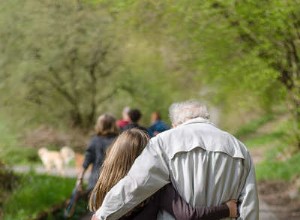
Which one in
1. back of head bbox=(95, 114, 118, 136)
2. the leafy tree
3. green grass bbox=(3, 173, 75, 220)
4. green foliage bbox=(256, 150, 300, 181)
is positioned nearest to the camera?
back of head bbox=(95, 114, 118, 136)

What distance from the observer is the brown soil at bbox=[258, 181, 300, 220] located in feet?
39.0

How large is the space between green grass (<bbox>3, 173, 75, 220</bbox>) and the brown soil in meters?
3.83

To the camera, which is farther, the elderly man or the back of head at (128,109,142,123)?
the back of head at (128,109,142,123)

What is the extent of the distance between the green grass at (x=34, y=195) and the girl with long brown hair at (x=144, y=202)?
199 inches

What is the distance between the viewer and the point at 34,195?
436 inches

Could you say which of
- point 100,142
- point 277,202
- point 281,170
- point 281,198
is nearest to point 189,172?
point 100,142

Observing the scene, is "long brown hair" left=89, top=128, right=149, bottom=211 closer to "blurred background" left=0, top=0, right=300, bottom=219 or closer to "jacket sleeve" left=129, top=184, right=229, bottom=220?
"jacket sleeve" left=129, top=184, right=229, bottom=220

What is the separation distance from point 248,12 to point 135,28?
3.14 metres

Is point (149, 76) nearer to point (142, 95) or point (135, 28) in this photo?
point (142, 95)

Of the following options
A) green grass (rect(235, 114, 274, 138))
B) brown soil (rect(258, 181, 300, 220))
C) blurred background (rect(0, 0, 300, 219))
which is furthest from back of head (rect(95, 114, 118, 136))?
green grass (rect(235, 114, 274, 138))

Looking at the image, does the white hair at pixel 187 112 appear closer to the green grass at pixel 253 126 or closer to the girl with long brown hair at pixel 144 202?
the girl with long brown hair at pixel 144 202

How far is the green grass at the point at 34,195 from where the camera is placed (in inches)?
389

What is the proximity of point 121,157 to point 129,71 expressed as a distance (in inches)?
750

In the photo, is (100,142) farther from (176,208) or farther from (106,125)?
(176,208)
